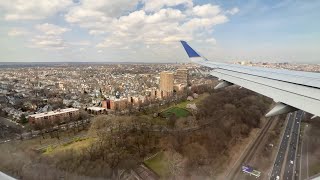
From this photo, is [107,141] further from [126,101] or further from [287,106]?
[126,101]

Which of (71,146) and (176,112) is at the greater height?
(71,146)

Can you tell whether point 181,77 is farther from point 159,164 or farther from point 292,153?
point 159,164

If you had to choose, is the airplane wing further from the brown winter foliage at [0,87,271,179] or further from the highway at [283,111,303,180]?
the highway at [283,111,303,180]

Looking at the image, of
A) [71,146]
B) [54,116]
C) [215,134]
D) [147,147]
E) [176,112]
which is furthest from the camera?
[176,112]

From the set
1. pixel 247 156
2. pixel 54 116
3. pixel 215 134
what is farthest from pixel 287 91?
pixel 54 116

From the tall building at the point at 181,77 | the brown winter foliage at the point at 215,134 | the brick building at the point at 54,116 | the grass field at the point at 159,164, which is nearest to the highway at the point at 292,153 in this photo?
the brown winter foliage at the point at 215,134

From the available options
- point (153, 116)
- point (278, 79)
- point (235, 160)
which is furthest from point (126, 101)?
point (278, 79)

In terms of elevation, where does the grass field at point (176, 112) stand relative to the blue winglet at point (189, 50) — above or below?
below

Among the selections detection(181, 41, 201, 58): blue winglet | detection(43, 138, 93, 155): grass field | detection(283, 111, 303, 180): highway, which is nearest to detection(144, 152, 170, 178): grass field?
detection(43, 138, 93, 155): grass field

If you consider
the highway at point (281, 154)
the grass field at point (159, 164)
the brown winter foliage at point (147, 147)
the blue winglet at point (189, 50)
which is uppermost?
the blue winglet at point (189, 50)

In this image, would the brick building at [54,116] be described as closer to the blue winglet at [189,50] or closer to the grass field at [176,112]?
the grass field at [176,112]
